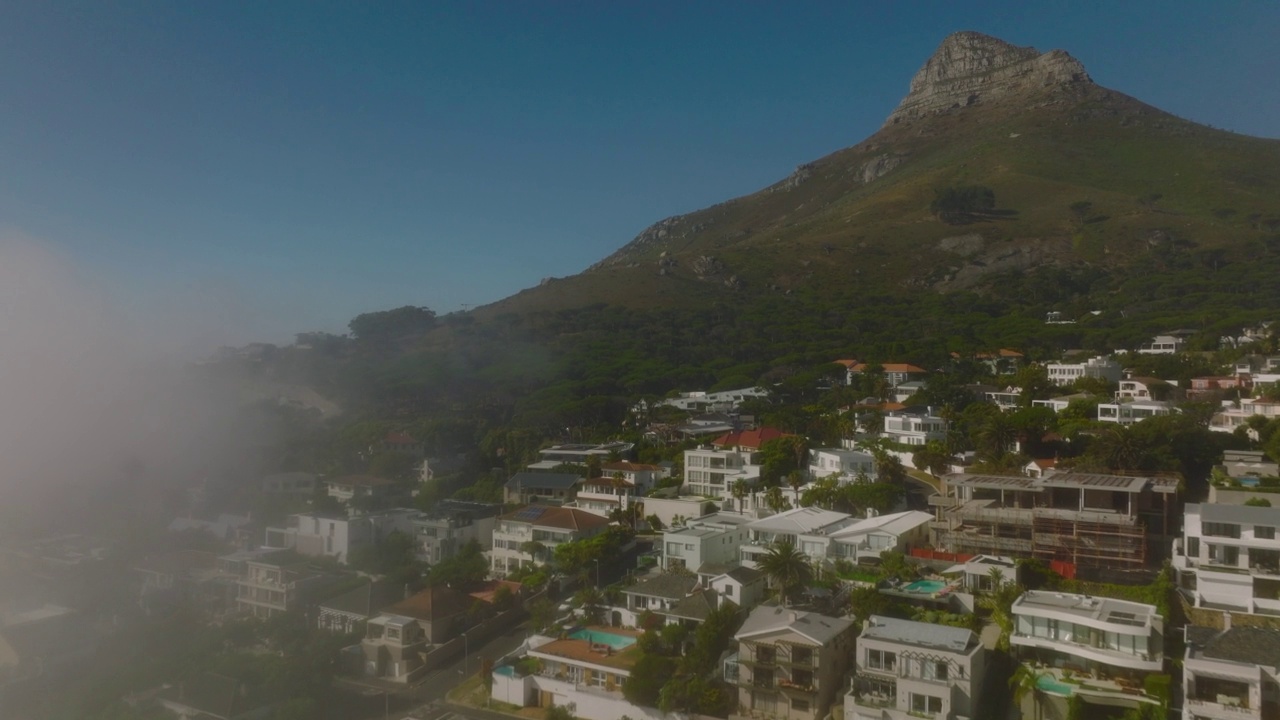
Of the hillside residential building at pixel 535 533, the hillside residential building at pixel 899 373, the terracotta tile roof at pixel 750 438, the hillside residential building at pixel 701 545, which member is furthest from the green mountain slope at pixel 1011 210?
the hillside residential building at pixel 701 545

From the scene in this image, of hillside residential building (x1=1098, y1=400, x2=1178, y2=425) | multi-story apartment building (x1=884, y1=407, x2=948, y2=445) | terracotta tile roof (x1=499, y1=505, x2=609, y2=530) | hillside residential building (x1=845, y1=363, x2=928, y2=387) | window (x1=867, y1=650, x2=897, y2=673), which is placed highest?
hillside residential building (x1=845, y1=363, x2=928, y2=387)

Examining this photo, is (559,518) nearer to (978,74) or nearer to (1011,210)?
(1011,210)

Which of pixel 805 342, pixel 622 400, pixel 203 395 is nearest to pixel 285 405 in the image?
pixel 203 395

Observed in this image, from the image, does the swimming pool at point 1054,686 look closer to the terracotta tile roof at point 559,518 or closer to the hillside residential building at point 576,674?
the hillside residential building at point 576,674

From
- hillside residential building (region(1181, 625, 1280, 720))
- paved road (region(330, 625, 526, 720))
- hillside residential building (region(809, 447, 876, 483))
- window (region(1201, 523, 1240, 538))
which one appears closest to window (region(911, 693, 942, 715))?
hillside residential building (region(1181, 625, 1280, 720))

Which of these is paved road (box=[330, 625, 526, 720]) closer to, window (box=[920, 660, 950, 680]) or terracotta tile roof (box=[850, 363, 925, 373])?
window (box=[920, 660, 950, 680])

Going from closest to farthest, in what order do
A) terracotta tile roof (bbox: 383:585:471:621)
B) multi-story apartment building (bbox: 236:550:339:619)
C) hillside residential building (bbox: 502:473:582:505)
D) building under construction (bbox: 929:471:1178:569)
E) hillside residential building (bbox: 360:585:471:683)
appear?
1. building under construction (bbox: 929:471:1178:569)
2. hillside residential building (bbox: 360:585:471:683)
3. terracotta tile roof (bbox: 383:585:471:621)
4. multi-story apartment building (bbox: 236:550:339:619)
5. hillside residential building (bbox: 502:473:582:505)

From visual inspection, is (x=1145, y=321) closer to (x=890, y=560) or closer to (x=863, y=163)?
(x=890, y=560)
